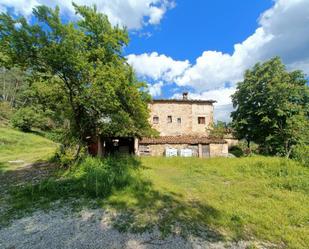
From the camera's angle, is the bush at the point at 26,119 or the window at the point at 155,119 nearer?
the window at the point at 155,119

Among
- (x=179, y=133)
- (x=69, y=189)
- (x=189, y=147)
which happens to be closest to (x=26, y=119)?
(x=179, y=133)

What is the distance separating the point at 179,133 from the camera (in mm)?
27078

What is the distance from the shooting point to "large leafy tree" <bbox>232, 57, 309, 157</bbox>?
2234 centimetres

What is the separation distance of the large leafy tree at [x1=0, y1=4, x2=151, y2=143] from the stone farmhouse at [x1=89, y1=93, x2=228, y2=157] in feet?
34.2

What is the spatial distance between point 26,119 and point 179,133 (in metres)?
24.6

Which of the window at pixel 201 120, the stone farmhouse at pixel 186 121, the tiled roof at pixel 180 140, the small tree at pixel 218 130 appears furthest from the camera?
the window at pixel 201 120

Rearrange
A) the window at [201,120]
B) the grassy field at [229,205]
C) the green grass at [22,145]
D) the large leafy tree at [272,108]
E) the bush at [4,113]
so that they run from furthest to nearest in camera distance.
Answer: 1. the bush at [4,113]
2. the window at [201,120]
3. the green grass at [22,145]
4. the large leafy tree at [272,108]
5. the grassy field at [229,205]

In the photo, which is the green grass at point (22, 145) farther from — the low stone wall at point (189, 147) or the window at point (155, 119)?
the window at point (155, 119)

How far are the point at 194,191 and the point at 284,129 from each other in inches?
693

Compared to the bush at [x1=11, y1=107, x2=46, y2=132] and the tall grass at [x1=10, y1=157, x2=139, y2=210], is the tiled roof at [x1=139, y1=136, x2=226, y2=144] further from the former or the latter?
the bush at [x1=11, y1=107, x2=46, y2=132]

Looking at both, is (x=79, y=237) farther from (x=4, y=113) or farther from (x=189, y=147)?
(x=4, y=113)

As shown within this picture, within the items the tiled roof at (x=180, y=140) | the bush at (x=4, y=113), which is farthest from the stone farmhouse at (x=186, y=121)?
the bush at (x=4, y=113)

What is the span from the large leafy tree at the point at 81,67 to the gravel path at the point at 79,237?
611cm

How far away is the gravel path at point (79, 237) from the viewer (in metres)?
4.68
